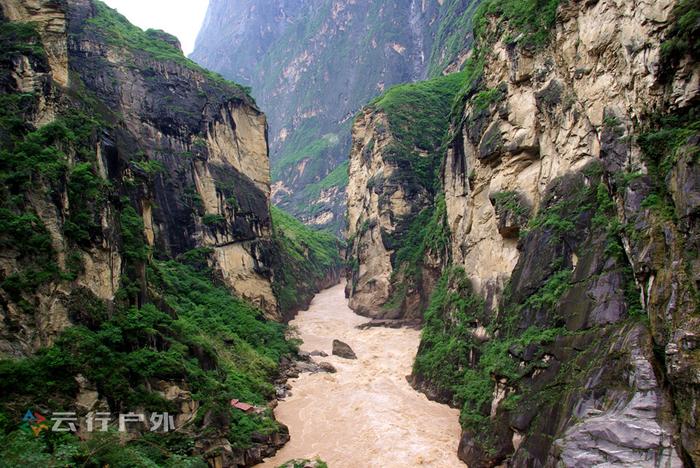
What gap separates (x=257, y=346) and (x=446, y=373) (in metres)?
13.1

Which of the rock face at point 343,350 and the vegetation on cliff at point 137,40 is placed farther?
the vegetation on cliff at point 137,40

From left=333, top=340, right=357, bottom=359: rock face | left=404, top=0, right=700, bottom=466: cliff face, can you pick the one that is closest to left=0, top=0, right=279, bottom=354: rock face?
left=333, top=340, right=357, bottom=359: rock face

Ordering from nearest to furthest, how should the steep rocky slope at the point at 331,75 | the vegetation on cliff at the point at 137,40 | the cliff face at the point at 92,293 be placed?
1. the cliff face at the point at 92,293
2. the vegetation on cliff at the point at 137,40
3. the steep rocky slope at the point at 331,75

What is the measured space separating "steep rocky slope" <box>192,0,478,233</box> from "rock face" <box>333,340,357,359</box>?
237 feet

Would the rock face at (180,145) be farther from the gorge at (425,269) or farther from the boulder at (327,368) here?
the boulder at (327,368)

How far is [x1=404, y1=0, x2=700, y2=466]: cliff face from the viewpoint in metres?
12.4

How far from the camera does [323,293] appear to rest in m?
68.2

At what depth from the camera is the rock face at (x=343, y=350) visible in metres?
36.5

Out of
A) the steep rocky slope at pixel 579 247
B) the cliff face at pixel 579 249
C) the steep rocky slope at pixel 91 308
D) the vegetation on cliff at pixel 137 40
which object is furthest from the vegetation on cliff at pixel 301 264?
the cliff face at pixel 579 249

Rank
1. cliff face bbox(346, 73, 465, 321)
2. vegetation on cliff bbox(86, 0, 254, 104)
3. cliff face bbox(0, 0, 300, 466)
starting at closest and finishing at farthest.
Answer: cliff face bbox(0, 0, 300, 466) → vegetation on cliff bbox(86, 0, 254, 104) → cliff face bbox(346, 73, 465, 321)

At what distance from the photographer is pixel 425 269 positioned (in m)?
45.2

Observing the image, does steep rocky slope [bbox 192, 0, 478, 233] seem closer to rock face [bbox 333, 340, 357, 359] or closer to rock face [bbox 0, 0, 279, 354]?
rock face [bbox 0, 0, 279, 354]

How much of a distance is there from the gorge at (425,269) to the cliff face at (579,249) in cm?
8

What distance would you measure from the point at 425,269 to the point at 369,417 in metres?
21.9
